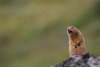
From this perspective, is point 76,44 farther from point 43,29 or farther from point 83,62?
point 43,29

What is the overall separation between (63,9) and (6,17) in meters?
8.19

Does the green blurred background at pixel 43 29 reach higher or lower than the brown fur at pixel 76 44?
higher

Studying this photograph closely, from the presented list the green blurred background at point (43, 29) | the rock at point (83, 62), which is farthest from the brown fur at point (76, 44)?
the green blurred background at point (43, 29)

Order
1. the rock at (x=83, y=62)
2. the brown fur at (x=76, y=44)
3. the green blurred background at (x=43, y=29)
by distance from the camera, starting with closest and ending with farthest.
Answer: the rock at (x=83, y=62) → the brown fur at (x=76, y=44) → the green blurred background at (x=43, y=29)

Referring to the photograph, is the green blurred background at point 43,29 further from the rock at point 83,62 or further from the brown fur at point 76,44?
the rock at point 83,62

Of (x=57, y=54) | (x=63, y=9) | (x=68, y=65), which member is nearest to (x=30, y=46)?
(x=57, y=54)

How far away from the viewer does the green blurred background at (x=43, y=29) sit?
36.5 meters

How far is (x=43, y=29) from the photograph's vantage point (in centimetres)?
4269

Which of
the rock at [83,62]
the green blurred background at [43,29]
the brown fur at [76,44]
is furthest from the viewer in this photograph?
the green blurred background at [43,29]

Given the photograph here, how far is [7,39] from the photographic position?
1713 inches

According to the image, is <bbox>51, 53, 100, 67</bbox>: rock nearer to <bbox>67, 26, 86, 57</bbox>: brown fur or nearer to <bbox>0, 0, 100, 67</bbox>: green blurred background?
<bbox>67, 26, 86, 57</bbox>: brown fur

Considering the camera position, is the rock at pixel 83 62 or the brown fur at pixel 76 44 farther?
the brown fur at pixel 76 44

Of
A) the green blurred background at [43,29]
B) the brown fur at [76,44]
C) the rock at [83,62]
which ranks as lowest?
the rock at [83,62]

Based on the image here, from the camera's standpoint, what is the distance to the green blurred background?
120 ft
